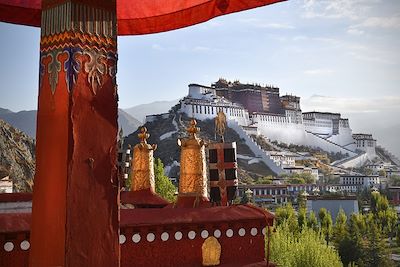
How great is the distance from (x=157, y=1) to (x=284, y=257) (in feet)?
45.3

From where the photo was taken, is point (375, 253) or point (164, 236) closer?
point (164, 236)

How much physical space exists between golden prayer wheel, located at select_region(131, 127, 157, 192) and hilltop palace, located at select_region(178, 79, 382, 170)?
63567 millimetres

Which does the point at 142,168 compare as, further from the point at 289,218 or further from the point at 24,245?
the point at 289,218

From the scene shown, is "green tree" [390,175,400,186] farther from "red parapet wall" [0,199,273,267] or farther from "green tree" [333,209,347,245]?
"red parapet wall" [0,199,273,267]

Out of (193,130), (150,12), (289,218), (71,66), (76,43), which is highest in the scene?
(150,12)

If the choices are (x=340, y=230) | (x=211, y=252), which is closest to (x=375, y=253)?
(x=340, y=230)

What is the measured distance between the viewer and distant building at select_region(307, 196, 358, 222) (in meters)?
36.8

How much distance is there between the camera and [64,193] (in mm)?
2006

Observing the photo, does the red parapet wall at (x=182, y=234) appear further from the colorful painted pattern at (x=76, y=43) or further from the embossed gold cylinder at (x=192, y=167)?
the colorful painted pattern at (x=76, y=43)

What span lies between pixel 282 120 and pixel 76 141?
79294mm

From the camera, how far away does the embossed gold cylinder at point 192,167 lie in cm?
360

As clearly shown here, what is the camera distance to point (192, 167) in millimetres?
3691

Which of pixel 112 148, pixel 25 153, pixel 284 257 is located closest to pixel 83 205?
pixel 112 148

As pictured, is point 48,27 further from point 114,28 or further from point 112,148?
point 112,148
